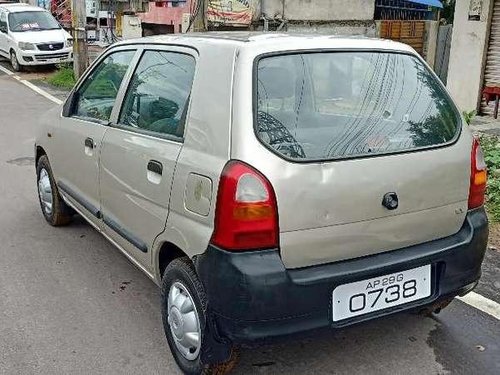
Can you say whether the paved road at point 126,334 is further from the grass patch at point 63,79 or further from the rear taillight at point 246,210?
the grass patch at point 63,79

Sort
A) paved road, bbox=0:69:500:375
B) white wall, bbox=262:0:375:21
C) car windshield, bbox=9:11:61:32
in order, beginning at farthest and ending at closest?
car windshield, bbox=9:11:61:32 → white wall, bbox=262:0:375:21 → paved road, bbox=0:69:500:375

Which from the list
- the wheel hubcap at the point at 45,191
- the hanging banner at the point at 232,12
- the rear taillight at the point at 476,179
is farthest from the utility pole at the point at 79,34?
the rear taillight at the point at 476,179

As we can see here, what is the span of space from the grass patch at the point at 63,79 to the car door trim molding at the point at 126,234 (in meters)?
10.9

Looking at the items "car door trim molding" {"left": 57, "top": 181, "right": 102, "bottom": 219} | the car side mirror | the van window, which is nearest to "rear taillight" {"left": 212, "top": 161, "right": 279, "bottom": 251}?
"car door trim molding" {"left": 57, "top": 181, "right": 102, "bottom": 219}

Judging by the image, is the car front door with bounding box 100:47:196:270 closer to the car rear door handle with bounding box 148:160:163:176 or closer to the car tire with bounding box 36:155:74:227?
the car rear door handle with bounding box 148:160:163:176

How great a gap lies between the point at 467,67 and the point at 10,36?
12335 mm

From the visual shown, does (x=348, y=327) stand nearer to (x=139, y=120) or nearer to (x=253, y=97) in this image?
(x=253, y=97)

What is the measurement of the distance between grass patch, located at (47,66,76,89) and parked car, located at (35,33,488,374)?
11607 millimetres

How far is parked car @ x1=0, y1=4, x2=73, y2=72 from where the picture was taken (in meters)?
15.7

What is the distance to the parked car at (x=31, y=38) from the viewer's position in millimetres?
15703

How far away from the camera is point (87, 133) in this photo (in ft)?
12.5

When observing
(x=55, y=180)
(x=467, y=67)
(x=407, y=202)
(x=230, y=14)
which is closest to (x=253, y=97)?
(x=407, y=202)

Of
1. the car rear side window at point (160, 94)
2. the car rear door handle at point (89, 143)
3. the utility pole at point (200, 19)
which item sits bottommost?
the car rear door handle at point (89, 143)

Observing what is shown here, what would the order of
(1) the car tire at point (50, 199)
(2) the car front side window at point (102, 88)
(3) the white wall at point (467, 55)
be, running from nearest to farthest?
1. (2) the car front side window at point (102, 88)
2. (1) the car tire at point (50, 199)
3. (3) the white wall at point (467, 55)
